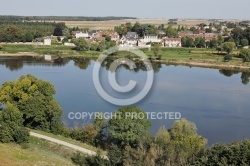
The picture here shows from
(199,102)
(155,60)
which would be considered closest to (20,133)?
(199,102)

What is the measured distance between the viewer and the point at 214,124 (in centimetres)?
1252

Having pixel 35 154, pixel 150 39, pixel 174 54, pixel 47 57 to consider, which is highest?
pixel 150 39

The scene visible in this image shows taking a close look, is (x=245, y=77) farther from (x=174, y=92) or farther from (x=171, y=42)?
(x=171, y=42)

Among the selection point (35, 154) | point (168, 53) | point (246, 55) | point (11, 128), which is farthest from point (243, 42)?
point (35, 154)

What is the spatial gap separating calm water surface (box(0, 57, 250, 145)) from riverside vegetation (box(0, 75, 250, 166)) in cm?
184

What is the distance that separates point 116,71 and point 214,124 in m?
11.4

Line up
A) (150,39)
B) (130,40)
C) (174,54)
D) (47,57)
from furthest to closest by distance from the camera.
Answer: (150,39), (130,40), (174,54), (47,57)

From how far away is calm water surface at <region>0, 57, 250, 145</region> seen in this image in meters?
12.6

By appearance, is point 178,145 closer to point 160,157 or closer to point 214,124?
point 160,157

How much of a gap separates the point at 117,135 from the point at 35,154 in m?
1.90

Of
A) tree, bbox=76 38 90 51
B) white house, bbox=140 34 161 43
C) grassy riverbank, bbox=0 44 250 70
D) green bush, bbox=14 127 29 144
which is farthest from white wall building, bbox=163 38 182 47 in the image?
green bush, bbox=14 127 29 144

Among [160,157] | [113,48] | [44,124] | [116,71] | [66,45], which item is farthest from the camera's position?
[66,45]

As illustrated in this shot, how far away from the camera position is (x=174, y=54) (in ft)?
98.7

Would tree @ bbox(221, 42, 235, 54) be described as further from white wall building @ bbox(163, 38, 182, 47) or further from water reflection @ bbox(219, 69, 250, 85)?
white wall building @ bbox(163, 38, 182, 47)
